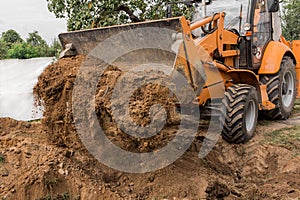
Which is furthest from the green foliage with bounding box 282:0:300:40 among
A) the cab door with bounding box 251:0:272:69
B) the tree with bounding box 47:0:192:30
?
the cab door with bounding box 251:0:272:69

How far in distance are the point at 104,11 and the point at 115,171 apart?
6.50 metres

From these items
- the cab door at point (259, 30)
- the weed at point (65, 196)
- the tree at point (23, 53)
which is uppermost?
the cab door at point (259, 30)

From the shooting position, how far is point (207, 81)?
5258 millimetres

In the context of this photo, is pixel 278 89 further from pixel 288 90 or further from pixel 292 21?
pixel 292 21

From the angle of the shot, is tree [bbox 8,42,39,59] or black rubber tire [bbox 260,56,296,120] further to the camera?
tree [bbox 8,42,39,59]

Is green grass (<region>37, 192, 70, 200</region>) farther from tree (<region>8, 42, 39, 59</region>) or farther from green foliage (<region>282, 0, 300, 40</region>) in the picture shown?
green foliage (<region>282, 0, 300, 40</region>)

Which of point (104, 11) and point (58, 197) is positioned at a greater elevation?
point (104, 11)

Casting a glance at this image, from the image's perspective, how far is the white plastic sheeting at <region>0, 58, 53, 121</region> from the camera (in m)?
8.99

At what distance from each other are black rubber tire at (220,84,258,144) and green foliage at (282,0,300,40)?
16.8 m

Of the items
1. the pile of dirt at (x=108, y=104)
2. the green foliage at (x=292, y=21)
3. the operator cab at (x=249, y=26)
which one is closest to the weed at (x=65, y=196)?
the pile of dirt at (x=108, y=104)

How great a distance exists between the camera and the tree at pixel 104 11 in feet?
32.3

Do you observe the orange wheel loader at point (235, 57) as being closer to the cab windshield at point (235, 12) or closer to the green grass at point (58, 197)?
the cab windshield at point (235, 12)

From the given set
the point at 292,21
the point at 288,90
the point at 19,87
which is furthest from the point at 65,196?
the point at 292,21

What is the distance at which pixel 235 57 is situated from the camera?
638 cm
